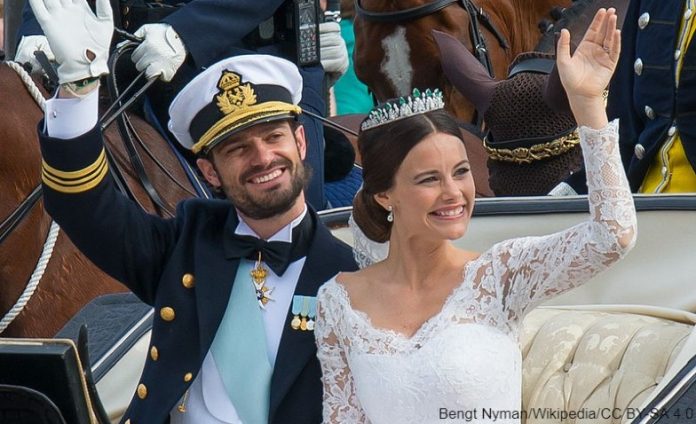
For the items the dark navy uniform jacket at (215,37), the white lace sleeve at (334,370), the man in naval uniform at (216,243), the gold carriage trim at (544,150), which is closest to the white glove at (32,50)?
the dark navy uniform jacket at (215,37)

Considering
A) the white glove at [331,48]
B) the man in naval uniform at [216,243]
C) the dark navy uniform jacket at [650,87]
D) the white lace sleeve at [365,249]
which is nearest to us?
the man in naval uniform at [216,243]

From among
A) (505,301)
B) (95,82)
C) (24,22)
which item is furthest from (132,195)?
(505,301)

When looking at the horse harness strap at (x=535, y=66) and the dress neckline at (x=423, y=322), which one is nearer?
the dress neckline at (x=423, y=322)

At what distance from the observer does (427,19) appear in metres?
5.96

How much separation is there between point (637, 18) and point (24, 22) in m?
2.22

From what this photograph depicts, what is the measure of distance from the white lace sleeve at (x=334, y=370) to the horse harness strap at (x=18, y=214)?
1402 mm

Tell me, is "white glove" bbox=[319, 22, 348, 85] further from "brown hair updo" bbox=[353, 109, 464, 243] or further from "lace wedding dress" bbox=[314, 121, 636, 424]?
"lace wedding dress" bbox=[314, 121, 636, 424]

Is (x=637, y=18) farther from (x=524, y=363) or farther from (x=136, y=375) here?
(x=136, y=375)

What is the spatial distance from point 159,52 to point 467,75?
0.99 metres

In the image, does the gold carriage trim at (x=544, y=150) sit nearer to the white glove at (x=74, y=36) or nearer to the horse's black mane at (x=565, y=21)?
the horse's black mane at (x=565, y=21)

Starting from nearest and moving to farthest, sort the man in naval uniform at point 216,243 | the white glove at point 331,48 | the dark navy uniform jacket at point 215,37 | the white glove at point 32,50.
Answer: the man in naval uniform at point 216,243, the white glove at point 32,50, the dark navy uniform jacket at point 215,37, the white glove at point 331,48

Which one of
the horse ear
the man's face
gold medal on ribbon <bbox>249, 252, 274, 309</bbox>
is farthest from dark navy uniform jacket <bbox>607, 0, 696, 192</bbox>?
gold medal on ribbon <bbox>249, 252, 274, 309</bbox>

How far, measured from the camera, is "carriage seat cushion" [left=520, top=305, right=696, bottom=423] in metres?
2.86

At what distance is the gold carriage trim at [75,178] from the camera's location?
275 cm
